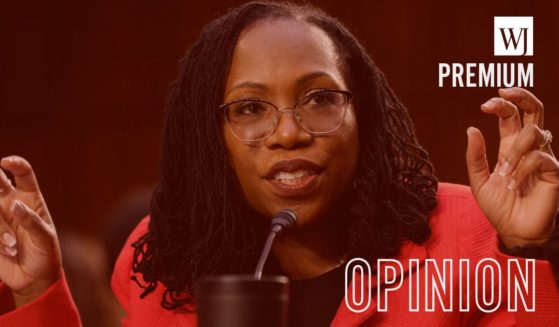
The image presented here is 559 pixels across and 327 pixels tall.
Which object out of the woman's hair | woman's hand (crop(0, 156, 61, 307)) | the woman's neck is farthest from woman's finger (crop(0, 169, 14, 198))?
the woman's neck

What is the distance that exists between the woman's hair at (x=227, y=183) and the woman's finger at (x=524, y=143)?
303 mm

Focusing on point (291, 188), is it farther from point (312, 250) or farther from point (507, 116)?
point (507, 116)

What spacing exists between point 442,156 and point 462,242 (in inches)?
55.7

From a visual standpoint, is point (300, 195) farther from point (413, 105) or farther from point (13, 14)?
point (13, 14)

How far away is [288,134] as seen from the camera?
5.03 feet

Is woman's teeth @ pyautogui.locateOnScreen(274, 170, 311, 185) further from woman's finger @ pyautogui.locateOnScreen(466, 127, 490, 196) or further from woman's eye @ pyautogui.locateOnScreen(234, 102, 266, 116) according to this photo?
woman's finger @ pyautogui.locateOnScreen(466, 127, 490, 196)

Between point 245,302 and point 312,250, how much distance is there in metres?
0.74

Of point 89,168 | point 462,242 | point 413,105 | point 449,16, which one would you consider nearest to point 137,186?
point 89,168

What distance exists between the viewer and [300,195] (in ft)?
5.15

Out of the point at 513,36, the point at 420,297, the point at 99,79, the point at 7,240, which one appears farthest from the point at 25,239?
the point at 99,79

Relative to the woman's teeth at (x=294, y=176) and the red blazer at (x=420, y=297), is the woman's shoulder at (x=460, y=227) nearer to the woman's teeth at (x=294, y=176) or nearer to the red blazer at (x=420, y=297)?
the red blazer at (x=420, y=297)

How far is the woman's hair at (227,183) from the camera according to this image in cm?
167

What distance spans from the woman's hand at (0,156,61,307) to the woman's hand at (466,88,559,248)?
0.77m

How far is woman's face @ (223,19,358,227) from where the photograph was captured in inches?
61.3
